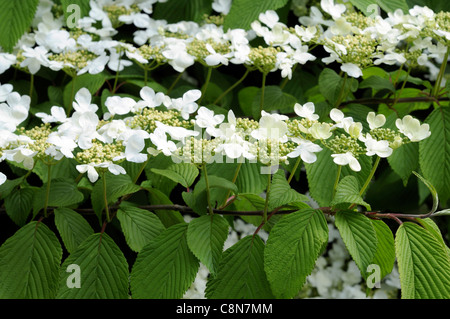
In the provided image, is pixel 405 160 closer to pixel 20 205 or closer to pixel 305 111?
pixel 305 111

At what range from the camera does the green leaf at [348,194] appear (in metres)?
0.64

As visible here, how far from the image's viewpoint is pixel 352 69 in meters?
0.84

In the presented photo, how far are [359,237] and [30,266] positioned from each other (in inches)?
18.1

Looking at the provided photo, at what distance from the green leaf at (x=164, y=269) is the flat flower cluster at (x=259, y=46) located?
34cm

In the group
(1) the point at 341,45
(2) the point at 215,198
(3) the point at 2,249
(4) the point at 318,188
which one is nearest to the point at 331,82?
(1) the point at 341,45

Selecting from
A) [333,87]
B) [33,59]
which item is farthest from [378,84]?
[33,59]

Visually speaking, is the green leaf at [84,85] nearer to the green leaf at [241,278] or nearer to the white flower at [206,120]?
the white flower at [206,120]

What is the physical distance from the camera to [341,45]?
83 cm

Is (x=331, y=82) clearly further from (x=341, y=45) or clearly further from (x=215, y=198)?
(x=215, y=198)

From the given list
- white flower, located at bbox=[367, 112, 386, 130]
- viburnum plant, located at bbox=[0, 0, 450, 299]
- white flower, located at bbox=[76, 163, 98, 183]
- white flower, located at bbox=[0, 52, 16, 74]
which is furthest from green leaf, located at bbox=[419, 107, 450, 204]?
white flower, located at bbox=[0, 52, 16, 74]

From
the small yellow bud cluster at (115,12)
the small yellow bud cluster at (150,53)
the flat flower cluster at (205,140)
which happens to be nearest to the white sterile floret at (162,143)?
the flat flower cluster at (205,140)

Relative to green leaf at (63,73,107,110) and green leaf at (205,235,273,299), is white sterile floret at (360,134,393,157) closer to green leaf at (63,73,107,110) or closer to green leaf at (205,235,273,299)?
green leaf at (205,235,273,299)

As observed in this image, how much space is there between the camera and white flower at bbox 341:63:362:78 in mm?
837
